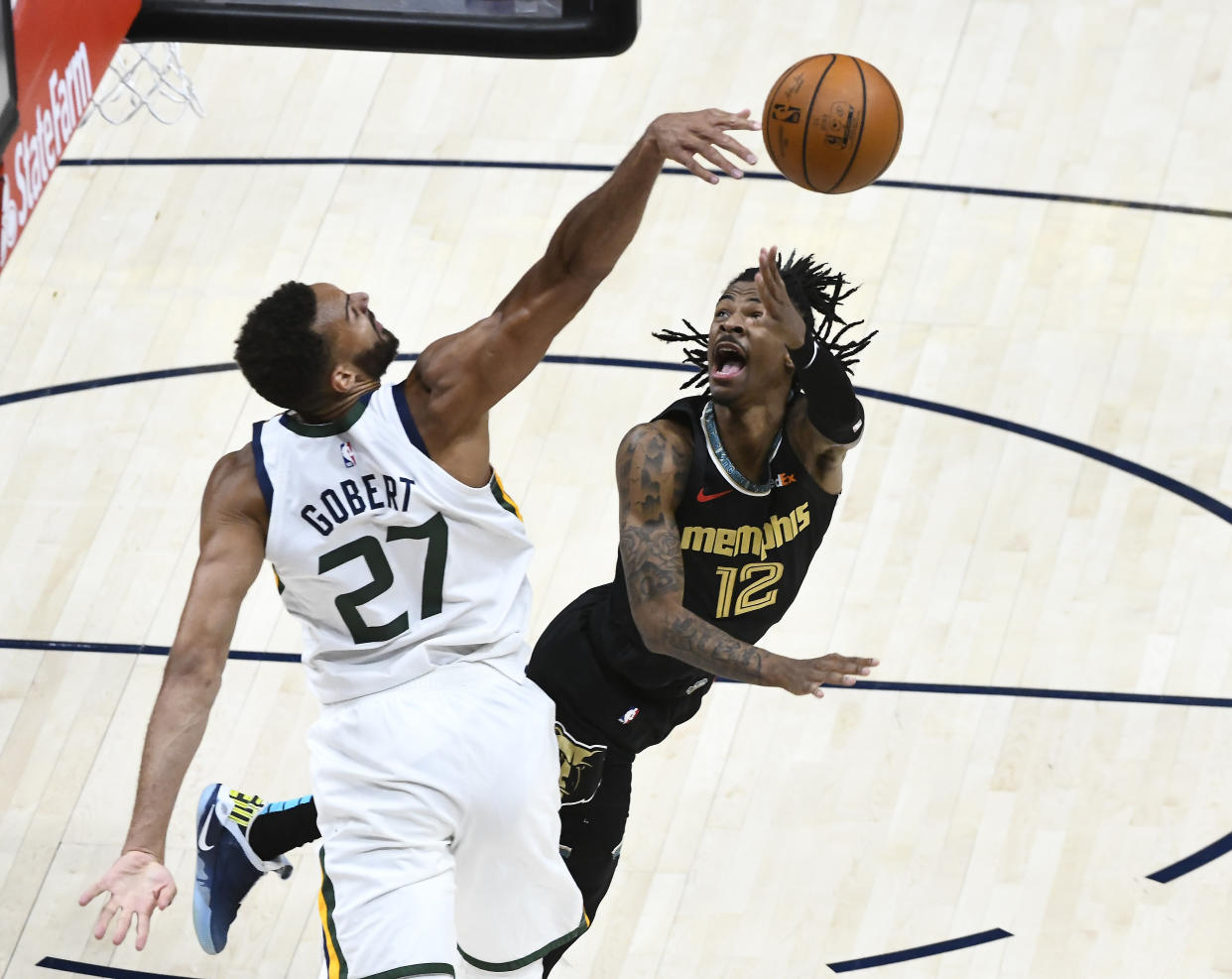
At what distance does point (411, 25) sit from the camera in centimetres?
507

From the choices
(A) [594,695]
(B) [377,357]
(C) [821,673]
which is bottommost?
(A) [594,695]

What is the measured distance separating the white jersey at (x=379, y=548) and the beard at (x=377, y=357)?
5 centimetres

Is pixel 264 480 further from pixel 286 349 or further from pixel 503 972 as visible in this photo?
pixel 503 972

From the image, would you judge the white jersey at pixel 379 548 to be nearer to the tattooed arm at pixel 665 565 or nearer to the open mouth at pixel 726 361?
the tattooed arm at pixel 665 565

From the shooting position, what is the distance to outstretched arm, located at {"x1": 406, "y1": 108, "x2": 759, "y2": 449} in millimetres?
4090

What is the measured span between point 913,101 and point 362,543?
5.10 metres

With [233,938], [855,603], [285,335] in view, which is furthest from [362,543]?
[855,603]

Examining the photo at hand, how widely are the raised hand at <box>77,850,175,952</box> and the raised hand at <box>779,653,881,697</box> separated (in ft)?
4.66

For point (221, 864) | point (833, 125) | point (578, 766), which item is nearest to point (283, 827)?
point (221, 864)

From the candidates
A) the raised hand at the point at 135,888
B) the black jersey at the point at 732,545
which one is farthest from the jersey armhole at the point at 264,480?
the black jersey at the point at 732,545

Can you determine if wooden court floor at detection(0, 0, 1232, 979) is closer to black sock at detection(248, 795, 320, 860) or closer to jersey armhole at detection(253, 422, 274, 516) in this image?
black sock at detection(248, 795, 320, 860)

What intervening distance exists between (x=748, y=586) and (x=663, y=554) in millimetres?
385

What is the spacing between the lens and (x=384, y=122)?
8.48 m

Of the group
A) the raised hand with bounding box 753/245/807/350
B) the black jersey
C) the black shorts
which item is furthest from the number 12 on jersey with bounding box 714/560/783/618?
the raised hand with bounding box 753/245/807/350
